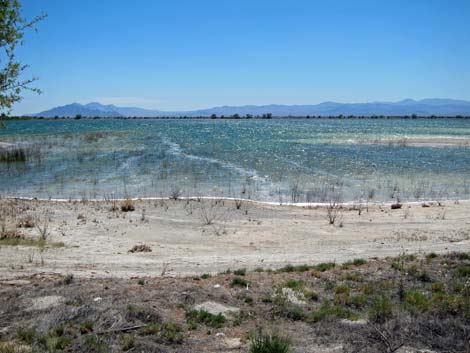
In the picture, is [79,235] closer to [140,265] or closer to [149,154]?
[140,265]

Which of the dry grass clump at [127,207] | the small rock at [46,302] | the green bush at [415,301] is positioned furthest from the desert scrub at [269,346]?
the dry grass clump at [127,207]

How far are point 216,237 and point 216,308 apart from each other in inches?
306

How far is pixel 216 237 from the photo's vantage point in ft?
51.0

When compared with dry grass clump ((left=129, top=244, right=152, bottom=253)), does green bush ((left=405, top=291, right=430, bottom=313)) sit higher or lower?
higher

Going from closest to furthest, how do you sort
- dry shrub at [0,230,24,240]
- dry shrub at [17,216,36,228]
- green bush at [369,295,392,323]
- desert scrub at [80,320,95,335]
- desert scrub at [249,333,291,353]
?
1. desert scrub at [249,333,291,353]
2. desert scrub at [80,320,95,335]
3. green bush at [369,295,392,323]
4. dry shrub at [0,230,24,240]
5. dry shrub at [17,216,36,228]

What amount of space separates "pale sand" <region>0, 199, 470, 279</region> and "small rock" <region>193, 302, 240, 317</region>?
244cm

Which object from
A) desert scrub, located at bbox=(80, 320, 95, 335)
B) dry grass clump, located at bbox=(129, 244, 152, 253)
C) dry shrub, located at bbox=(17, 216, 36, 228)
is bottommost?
dry grass clump, located at bbox=(129, 244, 152, 253)

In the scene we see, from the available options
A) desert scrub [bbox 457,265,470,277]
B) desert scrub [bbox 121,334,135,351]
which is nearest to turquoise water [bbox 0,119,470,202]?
desert scrub [bbox 457,265,470,277]

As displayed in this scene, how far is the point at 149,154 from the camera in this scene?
45.5m

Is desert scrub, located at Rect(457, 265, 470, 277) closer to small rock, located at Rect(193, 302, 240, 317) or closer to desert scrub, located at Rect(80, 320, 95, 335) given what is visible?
small rock, located at Rect(193, 302, 240, 317)

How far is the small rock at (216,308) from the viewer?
762 cm

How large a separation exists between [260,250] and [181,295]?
5.87 metres

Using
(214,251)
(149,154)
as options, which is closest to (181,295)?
(214,251)

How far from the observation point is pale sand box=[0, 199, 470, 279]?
11.4 metres
